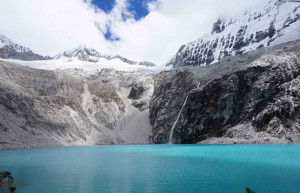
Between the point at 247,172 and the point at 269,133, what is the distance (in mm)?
40098

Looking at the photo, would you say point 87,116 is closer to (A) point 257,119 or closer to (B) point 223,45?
(A) point 257,119

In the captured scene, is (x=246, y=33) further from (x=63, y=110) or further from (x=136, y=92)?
(x=63, y=110)

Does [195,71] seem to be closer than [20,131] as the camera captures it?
No

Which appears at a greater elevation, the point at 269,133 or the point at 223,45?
the point at 223,45

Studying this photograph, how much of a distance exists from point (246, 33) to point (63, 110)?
112 m

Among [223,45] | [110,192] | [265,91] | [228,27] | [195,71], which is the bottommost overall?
[110,192]

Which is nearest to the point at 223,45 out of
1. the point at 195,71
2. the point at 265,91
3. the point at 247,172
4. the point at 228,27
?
the point at 228,27

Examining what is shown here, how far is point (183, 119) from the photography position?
7294cm

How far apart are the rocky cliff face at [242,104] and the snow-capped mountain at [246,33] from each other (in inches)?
2122

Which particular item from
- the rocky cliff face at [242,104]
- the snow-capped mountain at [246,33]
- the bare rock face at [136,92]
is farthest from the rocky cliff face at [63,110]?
the snow-capped mountain at [246,33]

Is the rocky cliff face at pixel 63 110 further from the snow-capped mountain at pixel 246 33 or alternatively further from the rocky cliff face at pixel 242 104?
the snow-capped mountain at pixel 246 33

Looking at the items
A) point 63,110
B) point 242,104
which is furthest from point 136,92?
point 242,104

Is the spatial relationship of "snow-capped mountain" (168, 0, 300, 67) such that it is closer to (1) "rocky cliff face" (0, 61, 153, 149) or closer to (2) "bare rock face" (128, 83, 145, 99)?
(2) "bare rock face" (128, 83, 145, 99)

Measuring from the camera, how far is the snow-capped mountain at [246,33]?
5123 inches
